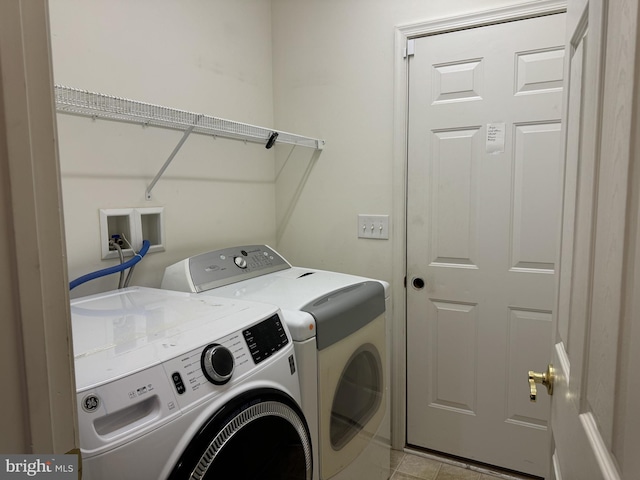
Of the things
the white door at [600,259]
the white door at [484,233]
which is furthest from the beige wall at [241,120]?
the white door at [600,259]

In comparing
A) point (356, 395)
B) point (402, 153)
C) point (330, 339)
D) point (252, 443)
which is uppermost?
point (402, 153)

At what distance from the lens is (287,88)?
2.35 metres

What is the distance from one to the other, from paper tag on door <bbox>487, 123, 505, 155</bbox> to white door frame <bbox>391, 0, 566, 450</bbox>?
370 mm

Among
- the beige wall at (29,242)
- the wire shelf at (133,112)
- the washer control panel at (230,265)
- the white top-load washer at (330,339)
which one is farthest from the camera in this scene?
the washer control panel at (230,265)

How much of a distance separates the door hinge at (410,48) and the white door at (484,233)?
2 cm

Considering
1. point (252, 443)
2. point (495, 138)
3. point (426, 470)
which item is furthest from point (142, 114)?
point (426, 470)

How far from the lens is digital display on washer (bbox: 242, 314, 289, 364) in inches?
43.8

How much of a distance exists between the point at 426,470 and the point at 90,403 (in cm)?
180

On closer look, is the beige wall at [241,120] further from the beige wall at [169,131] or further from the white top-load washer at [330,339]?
the white top-load washer at [330,339]

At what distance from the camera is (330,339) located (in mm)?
1391

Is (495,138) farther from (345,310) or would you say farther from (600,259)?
(600,259)

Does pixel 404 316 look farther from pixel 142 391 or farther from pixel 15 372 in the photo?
pixel 15 372

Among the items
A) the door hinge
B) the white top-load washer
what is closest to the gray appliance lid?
the white top-load washer

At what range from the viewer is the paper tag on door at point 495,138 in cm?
191
